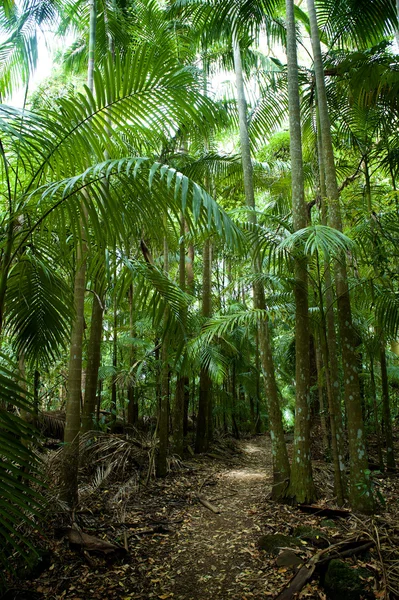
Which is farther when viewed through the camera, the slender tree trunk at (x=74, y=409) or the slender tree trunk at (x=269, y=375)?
the slender tree trunk at (x=269, y=375)

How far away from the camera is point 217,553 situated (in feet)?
13.3

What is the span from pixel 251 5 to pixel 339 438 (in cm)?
591

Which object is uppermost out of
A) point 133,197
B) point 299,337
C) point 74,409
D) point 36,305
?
point 133,197

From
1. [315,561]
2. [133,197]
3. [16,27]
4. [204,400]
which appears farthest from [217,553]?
[16,27]

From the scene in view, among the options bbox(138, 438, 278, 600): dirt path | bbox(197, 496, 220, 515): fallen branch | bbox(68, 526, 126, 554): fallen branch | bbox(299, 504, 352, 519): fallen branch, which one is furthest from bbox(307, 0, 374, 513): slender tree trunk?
bbox(68, 526, 126, 554): fallen branch

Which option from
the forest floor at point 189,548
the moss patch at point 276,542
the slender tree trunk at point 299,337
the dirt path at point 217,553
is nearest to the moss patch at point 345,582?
the forest floor at point 189,548

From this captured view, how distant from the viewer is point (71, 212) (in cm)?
244

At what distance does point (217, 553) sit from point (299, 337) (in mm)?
2554

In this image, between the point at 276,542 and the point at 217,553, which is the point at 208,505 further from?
the point at 276,542

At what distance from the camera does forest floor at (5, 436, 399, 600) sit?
316cm

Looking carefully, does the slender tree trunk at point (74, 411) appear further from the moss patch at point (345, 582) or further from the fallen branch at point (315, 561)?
the moss patch at point (345, 582)

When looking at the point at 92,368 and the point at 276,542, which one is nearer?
the point at 276,542

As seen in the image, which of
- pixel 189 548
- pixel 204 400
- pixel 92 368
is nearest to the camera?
pixel 189 548

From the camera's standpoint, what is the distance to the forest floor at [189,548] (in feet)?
10.4
